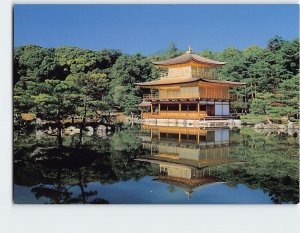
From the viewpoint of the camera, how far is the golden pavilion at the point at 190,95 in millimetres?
8578

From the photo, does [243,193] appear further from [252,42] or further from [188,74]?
[188,74]

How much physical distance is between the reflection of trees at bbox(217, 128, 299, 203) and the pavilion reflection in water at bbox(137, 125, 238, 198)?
0.21m

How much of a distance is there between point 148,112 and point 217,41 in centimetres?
274

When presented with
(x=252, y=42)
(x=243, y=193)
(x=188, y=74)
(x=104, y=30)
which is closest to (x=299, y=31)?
(x=252, y=42)

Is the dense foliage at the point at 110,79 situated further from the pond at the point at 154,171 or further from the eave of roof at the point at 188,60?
the pond at the point at 154,171

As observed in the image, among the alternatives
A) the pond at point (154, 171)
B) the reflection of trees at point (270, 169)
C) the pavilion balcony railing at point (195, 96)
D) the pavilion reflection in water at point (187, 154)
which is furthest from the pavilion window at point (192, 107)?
the reflection of trees at point (270, 169)

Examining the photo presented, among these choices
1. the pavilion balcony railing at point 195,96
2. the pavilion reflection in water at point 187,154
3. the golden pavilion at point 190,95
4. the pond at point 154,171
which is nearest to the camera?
the pond at point 154,171

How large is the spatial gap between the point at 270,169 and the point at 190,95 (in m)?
4.05

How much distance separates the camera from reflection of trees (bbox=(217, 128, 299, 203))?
475 centimetres

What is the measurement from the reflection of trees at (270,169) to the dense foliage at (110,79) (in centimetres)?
63

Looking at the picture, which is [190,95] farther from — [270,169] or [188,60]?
[270,169]

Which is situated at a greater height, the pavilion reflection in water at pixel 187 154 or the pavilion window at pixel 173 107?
the pavilion window at pixel 173 107

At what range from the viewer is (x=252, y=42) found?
618 centimetres

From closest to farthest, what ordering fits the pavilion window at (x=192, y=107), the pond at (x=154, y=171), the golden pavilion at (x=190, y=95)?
the pond at (x=154, y=171), the golden pavilion at (x=190, y=95), the pavilion window at (x=192, y=107)
